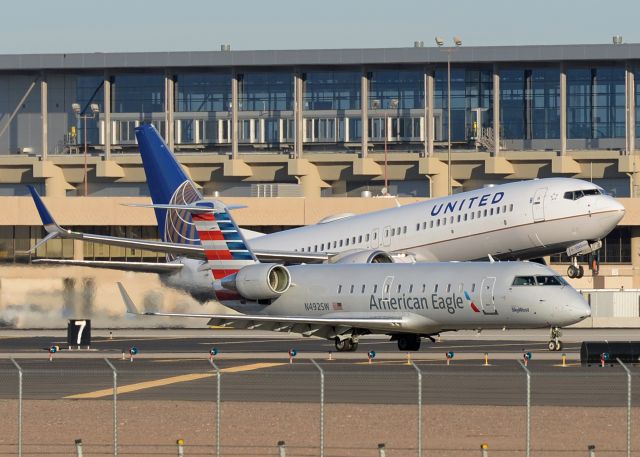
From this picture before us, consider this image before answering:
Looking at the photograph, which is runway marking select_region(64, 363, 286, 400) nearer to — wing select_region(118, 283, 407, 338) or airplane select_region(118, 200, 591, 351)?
wing select_region(118, 283, 407, 338)

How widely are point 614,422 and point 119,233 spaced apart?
80.7 m

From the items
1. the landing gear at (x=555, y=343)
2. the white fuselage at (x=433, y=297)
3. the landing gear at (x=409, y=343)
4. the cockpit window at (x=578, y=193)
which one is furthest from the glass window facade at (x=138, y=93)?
the landing gear at (x=555, y=343)

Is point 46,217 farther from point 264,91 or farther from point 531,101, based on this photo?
point 531,101

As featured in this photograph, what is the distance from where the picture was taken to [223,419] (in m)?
31.9

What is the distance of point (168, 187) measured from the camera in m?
69.9

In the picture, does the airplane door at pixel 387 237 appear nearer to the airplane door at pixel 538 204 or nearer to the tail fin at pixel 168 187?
the airplane door at pixel 538 204

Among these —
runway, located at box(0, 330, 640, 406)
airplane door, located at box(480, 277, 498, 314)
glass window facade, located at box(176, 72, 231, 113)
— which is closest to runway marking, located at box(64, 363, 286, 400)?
runway, located at box(0, 330, 640, 406)

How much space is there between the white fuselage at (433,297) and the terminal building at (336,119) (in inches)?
2641

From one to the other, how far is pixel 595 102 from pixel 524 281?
278 feet

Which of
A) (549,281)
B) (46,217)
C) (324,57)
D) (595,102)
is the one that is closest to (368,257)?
(549,281)

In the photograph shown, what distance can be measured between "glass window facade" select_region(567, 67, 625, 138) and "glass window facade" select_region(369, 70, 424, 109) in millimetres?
13371

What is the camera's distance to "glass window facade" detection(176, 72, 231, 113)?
5354 inches

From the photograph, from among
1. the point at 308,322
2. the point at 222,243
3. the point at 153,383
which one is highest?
the point at 222,243

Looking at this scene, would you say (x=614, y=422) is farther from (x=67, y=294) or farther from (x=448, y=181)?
(x=448, y=181)
